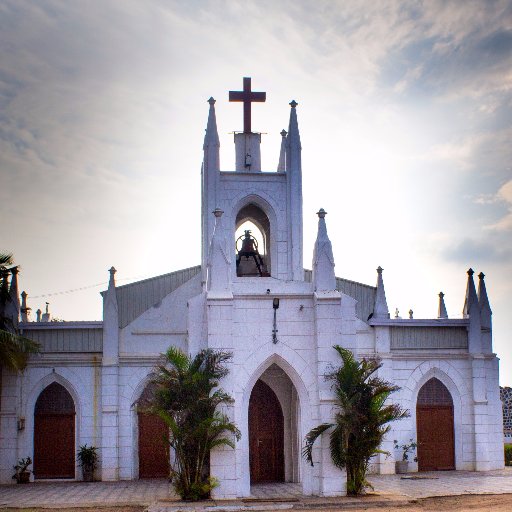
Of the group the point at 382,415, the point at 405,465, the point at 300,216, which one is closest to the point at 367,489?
the point at 382,415

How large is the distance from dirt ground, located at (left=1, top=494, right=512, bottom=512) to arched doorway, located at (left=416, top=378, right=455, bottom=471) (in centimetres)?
857

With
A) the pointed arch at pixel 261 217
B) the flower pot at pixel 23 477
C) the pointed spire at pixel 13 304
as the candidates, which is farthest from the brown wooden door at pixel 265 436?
the pointed spire at pixel 13 304

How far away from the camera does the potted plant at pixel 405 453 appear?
29.5m

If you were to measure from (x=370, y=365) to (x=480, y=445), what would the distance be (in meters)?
10.8

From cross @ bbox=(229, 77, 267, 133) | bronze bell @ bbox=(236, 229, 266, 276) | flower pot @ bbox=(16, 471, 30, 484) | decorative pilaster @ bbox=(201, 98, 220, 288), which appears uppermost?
cross @ bbox=(229, 77, 267, 133)

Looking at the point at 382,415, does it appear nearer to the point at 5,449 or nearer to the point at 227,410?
the point at 227,410

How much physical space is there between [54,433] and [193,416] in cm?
1031

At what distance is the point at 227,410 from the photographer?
21156mm

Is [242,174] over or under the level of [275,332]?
over

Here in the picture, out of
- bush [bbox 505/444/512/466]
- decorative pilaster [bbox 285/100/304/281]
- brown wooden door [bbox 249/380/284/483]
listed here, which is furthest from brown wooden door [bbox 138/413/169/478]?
bush [bbox 505/444/512/466]

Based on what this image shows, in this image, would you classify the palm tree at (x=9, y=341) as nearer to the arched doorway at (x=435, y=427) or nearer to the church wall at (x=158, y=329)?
the church wall at (x=158, y=329)

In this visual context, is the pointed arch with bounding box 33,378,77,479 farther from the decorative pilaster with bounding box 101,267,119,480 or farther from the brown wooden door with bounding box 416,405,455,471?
the brown wooden door with bounding box 416,405,455,471

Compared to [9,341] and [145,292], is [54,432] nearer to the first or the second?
[9,341]

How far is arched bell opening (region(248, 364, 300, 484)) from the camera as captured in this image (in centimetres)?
2516
